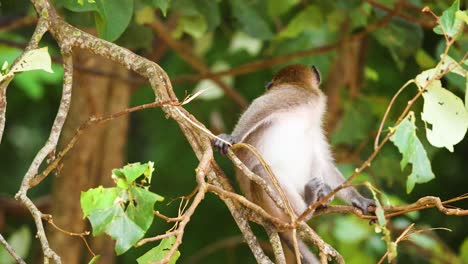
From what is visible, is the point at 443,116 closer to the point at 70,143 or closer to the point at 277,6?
the point at 70,143

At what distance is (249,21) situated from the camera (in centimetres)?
425

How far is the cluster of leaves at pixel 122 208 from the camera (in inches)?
83.2

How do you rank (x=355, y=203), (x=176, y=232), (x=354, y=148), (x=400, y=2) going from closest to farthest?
1. (x=176, y=232)
2. (x=355, y=203)
3. (x=400, y=2)
4. (x=354, y=148)

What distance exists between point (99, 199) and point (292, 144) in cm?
177

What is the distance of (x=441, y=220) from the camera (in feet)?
20.0

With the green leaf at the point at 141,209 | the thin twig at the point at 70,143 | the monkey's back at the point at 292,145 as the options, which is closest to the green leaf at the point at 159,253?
the green leaf at the point at 141,209

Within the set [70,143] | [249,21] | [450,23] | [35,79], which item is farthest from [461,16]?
[35,79]

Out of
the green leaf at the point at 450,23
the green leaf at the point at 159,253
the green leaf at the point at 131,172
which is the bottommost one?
the green leaf at the point at 159,253

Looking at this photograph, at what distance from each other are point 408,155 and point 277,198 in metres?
0.37

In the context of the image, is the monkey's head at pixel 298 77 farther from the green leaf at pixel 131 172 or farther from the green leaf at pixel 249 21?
the green leaf at pixel 131 172

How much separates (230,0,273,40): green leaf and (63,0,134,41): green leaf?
1242 millimetres

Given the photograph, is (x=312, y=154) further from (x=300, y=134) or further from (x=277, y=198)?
(x=277, y=198)

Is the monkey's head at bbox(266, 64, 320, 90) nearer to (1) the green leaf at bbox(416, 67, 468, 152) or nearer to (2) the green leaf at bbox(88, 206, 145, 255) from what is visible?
(1) the green leaf at bbox(416, 67, 468, 152)

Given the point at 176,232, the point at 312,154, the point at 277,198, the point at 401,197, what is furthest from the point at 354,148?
the point at 176,232
